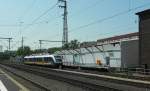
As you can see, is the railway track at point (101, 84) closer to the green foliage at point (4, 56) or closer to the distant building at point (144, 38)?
the distant building at point (144, 38)

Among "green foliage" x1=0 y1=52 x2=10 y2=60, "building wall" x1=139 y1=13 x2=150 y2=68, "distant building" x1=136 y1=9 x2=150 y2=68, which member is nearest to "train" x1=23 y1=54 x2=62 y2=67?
"distant building" x1=136 y1=9 x2=150 y2=68

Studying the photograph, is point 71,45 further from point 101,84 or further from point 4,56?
point 101,84

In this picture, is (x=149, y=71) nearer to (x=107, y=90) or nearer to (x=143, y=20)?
(x=143, y=20)

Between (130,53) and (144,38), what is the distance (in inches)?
203

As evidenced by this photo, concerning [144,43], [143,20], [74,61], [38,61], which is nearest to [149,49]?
[144,43]

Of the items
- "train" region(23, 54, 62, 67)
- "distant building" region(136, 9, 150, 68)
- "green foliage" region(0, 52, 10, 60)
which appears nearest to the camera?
"distant building" region(136, 9, 150, 68)

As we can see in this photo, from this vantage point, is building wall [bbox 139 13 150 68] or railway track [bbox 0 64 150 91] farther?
building wall [bbox 139 13 150 68]

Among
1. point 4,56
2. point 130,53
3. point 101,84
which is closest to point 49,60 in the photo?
point 130,53

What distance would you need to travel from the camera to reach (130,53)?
59969 millimetres

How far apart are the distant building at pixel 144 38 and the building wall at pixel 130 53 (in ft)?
8.98

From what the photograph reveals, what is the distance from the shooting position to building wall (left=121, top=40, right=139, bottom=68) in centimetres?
5769

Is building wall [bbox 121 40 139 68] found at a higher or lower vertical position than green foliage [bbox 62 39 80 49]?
lower

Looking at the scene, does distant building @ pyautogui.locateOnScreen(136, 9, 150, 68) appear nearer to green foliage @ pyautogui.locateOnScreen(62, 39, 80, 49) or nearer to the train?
green foliage @ pyautogui.locateOnScreen(62, 39, 80, 49)

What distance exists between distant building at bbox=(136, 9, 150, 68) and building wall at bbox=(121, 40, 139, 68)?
2739mm
